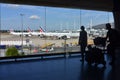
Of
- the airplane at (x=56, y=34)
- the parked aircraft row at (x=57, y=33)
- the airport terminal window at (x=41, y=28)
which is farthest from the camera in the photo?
the airplane at (x=56, y=34)

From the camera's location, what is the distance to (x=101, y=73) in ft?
22.5

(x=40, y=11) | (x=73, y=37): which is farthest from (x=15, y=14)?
(x=73, y=37)

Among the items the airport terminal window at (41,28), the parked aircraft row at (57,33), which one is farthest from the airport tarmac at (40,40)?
the parked aircraft row at (57,33)

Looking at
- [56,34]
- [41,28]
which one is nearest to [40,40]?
[41,28]

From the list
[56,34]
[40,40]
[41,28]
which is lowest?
[40,40]

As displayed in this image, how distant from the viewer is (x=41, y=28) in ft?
37.1

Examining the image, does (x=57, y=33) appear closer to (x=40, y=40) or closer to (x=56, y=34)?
(x=56, y=34)

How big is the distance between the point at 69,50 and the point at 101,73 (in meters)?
5.46

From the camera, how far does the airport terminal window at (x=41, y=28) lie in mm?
10617

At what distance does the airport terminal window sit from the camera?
10.6 m

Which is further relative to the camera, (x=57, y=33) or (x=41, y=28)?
(x=57, y=33)

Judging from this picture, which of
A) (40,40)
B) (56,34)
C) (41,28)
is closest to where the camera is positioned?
(41,28)

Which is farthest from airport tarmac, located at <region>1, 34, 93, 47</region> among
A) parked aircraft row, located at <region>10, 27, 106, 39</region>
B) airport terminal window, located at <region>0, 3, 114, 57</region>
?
parked aircraft row, located at <region>10, 27, 106, 39</region>

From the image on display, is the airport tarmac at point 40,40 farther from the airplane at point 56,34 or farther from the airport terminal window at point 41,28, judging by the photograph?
the airplane at point 56,34
